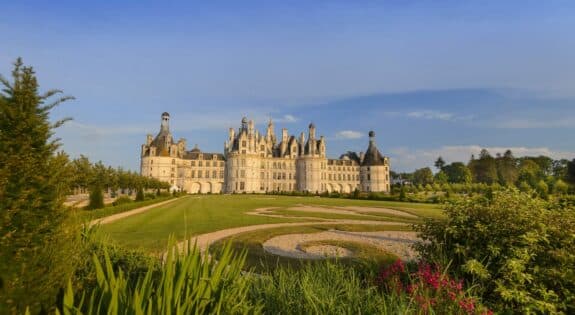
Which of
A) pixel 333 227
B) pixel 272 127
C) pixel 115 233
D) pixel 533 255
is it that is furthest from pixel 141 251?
pixel 272 127

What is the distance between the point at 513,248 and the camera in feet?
16.1

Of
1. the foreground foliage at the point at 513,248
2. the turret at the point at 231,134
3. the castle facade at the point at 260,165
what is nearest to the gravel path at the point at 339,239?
the foreground foliage at the point at 513,248

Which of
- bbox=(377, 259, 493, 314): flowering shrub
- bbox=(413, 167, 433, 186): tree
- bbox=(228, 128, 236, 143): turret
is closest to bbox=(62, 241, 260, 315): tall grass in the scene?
bbox=(377, 259, 493, 314): flowering shrub

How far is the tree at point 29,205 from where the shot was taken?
273 cm

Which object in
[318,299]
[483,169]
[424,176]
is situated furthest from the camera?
[424,176]

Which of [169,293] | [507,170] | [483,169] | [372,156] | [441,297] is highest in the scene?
[372,156]

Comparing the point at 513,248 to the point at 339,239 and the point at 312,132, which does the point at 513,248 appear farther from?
the point at 312,132

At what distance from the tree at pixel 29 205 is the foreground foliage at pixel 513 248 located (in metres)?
5.15

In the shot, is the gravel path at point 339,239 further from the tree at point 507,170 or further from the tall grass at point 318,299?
the tree at point 507,170

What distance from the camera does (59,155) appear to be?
10.9 feet

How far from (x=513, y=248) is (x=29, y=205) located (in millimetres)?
6170

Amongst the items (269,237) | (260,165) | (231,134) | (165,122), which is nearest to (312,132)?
(260,165)

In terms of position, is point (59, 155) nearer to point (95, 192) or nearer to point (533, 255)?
point (533, 255)

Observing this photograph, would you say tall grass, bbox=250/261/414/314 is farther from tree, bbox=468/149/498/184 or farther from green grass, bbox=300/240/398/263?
tree, bbox=468/149/498/184
